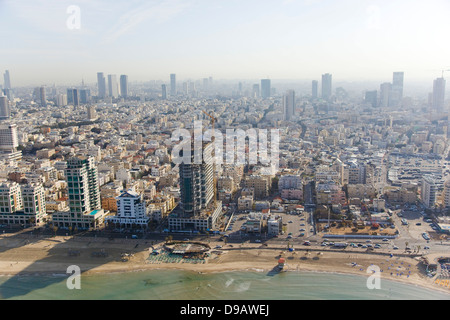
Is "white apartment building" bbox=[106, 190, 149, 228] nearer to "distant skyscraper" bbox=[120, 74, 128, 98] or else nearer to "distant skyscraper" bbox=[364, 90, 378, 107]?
"distant skyscraper" bbox=[364, 90, 378, 107]

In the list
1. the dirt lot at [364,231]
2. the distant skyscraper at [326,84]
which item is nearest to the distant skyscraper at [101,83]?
the distant skyscraper at [326,84]

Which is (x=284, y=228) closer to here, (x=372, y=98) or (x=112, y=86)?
(x=372, y=98)

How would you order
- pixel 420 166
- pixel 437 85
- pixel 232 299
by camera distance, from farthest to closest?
pixel 437 85
pixel 420 166
pixel 232 299

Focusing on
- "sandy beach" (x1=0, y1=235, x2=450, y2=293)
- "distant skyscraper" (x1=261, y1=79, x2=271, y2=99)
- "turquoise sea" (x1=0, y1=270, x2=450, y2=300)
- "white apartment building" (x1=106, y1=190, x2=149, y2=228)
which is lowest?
"turquoise sea" (x1=0, y1=270, x2=450, y2=300)

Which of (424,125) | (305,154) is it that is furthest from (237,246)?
(424,125)

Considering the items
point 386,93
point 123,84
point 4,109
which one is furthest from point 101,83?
point 386,93

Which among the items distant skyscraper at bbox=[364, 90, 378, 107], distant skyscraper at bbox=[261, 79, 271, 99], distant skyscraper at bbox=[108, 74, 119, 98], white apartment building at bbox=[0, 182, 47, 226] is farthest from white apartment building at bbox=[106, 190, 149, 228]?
distant skyscraper at bbox=[108, 74, 119, 98]

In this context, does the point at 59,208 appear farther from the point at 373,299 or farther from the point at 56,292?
the point at 373,299
